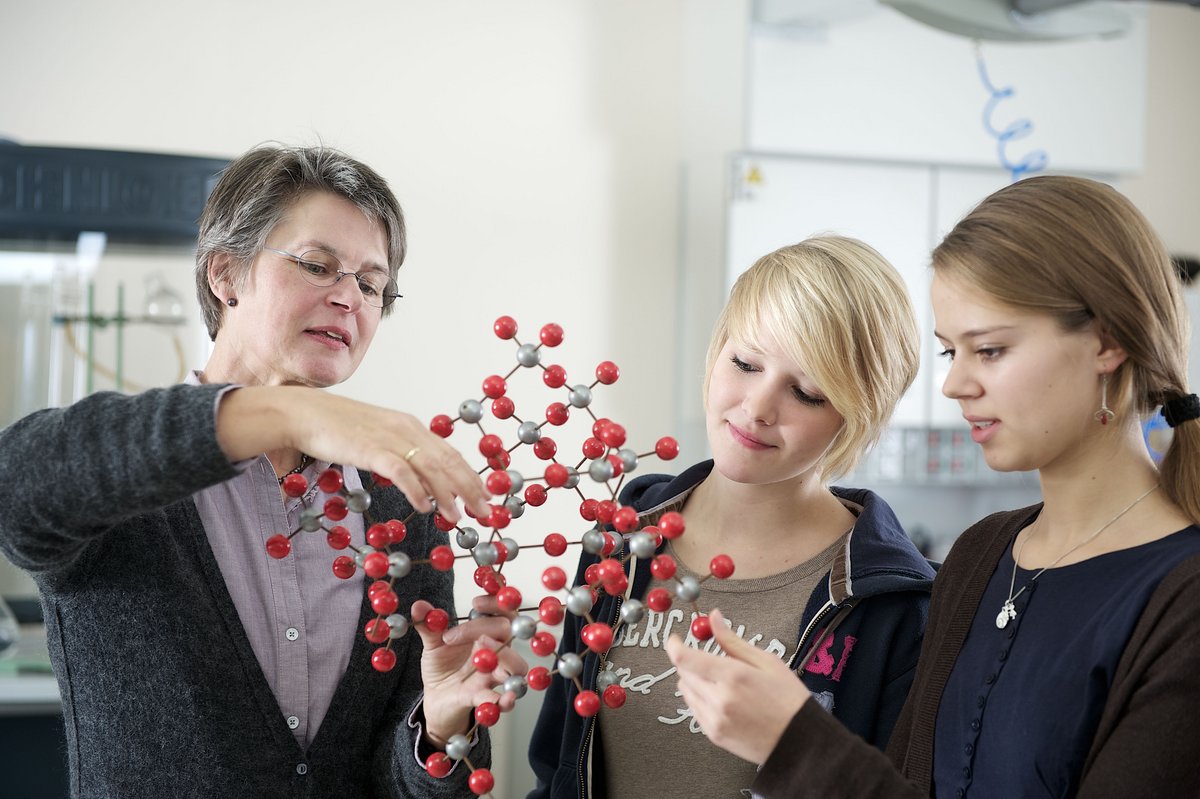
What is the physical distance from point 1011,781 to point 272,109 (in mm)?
3089

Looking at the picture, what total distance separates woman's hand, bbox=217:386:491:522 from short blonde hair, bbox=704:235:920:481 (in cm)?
57

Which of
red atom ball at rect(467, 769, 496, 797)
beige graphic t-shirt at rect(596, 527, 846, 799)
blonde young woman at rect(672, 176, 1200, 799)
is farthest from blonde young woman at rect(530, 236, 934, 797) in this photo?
red atom ball at rect(467, 769, 496, 797)

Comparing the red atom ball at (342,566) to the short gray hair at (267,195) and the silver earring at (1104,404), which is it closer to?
the short gray hair at (267,195)

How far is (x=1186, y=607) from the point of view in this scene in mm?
992

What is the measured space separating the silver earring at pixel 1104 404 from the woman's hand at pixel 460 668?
65cm

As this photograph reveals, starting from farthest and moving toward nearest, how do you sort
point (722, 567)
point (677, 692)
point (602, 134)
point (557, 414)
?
point (602, 134)
point (677, 692)
point (557, 414)
point (722, 567)

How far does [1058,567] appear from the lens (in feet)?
3.77

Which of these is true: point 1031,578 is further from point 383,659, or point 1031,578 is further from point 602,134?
point 602,134

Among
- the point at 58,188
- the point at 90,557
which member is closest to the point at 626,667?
the point at 90,557

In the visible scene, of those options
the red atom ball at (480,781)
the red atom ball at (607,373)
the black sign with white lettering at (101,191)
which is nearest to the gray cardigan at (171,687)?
the red atom ball at (480,781)

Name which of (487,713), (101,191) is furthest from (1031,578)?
(101,191)

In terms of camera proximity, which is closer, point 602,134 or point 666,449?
point 666,449

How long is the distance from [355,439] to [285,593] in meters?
0.44

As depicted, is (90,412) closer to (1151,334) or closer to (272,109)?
(1151,334)
